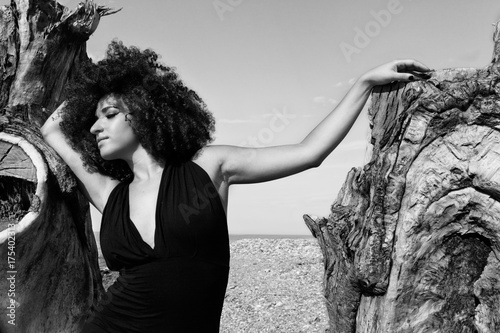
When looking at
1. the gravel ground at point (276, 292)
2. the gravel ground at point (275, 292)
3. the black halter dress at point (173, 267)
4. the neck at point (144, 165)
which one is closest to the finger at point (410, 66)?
the black halter dress at point (173, 267)

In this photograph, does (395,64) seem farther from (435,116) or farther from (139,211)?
(139,211)

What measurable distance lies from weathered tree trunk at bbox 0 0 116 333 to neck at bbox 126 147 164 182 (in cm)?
43

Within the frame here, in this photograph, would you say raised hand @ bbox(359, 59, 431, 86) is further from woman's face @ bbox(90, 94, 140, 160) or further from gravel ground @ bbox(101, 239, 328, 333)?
gravel ground @ bbox(101, 239, 328, 333)

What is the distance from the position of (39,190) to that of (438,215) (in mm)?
2003

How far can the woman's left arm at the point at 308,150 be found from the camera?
2451mm

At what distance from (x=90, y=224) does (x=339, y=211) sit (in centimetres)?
177

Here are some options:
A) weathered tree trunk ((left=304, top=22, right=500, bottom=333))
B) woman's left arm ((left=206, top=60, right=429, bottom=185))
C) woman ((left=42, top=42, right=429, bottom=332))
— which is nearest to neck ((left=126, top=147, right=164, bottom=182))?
woman ((left=42, top=42, right=429, bottom=332))

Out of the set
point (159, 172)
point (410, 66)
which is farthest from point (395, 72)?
point (159, 172)

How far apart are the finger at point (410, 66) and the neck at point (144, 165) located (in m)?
1.29

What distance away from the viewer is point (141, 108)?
2.64 meters

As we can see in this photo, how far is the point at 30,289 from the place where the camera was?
2805mm

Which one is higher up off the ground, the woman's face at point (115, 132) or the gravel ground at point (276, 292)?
the woman's face at point (115, 132)

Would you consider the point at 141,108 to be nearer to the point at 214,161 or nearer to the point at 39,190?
the point at 214,161

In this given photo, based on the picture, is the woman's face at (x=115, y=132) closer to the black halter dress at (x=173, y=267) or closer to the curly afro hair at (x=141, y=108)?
the curly afro hair at (x=141, y=108)
